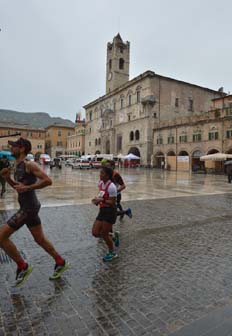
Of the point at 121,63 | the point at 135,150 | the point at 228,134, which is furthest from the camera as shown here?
the point at 121,63

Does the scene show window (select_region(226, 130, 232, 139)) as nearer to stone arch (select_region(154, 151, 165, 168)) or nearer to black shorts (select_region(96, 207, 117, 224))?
stone arch (select_region(154, 151, 165, 168))

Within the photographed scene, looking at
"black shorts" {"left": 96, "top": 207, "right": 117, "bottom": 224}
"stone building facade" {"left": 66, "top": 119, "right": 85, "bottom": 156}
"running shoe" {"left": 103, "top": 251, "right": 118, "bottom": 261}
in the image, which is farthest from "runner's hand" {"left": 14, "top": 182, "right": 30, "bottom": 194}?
"stone building facade" {"left": 66, "top": 119, "right": 85, "bottom": 156}

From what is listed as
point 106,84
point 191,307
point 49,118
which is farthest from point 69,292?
point 49,118

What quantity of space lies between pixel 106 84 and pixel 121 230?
63.1 meters

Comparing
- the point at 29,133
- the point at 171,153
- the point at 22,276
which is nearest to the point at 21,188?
the point at 22,276

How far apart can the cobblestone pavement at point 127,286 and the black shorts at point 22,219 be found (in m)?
0.81

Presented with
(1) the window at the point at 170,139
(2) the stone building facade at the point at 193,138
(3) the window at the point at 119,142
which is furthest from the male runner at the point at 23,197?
(3) the window at the point at 119,142

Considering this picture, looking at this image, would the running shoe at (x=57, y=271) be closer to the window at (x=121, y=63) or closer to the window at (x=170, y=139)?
the window at (x=170, y=139)

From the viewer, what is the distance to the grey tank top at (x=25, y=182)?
3139 millimetres

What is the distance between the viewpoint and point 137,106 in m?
48.4

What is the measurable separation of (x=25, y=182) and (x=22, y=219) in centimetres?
48

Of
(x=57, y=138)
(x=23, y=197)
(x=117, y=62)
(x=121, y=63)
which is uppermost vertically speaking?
(x=121, y=63)

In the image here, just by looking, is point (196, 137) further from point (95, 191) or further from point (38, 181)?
point (38, 181)

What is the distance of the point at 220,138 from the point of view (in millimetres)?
33281
